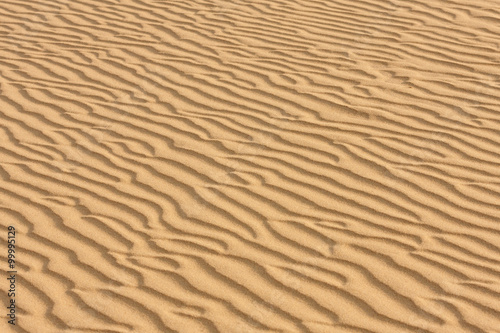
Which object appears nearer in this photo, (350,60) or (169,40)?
(350,60)

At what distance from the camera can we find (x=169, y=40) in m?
6.87

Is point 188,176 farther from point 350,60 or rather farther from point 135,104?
point 350,60

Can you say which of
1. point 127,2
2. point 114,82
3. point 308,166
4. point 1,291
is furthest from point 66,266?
point 127,2

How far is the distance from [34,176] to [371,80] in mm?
A: 3034

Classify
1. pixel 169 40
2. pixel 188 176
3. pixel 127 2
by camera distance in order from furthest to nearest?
pixel 127 2 < pixel 169 40 < pixel 188 176

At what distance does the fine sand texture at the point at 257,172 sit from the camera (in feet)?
Result: 11.6

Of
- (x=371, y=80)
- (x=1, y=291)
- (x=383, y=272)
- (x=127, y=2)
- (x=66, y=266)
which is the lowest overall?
(x=1, y=291)

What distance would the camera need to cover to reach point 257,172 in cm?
459

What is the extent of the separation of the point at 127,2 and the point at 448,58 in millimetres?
4108

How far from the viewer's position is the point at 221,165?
4680 millimetres

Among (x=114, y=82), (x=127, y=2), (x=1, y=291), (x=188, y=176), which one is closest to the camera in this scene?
(x=1, y=291)

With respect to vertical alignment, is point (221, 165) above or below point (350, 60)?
below

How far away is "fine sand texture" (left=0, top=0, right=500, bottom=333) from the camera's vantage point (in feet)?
11.6

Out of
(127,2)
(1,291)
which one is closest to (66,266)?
(1,291)
